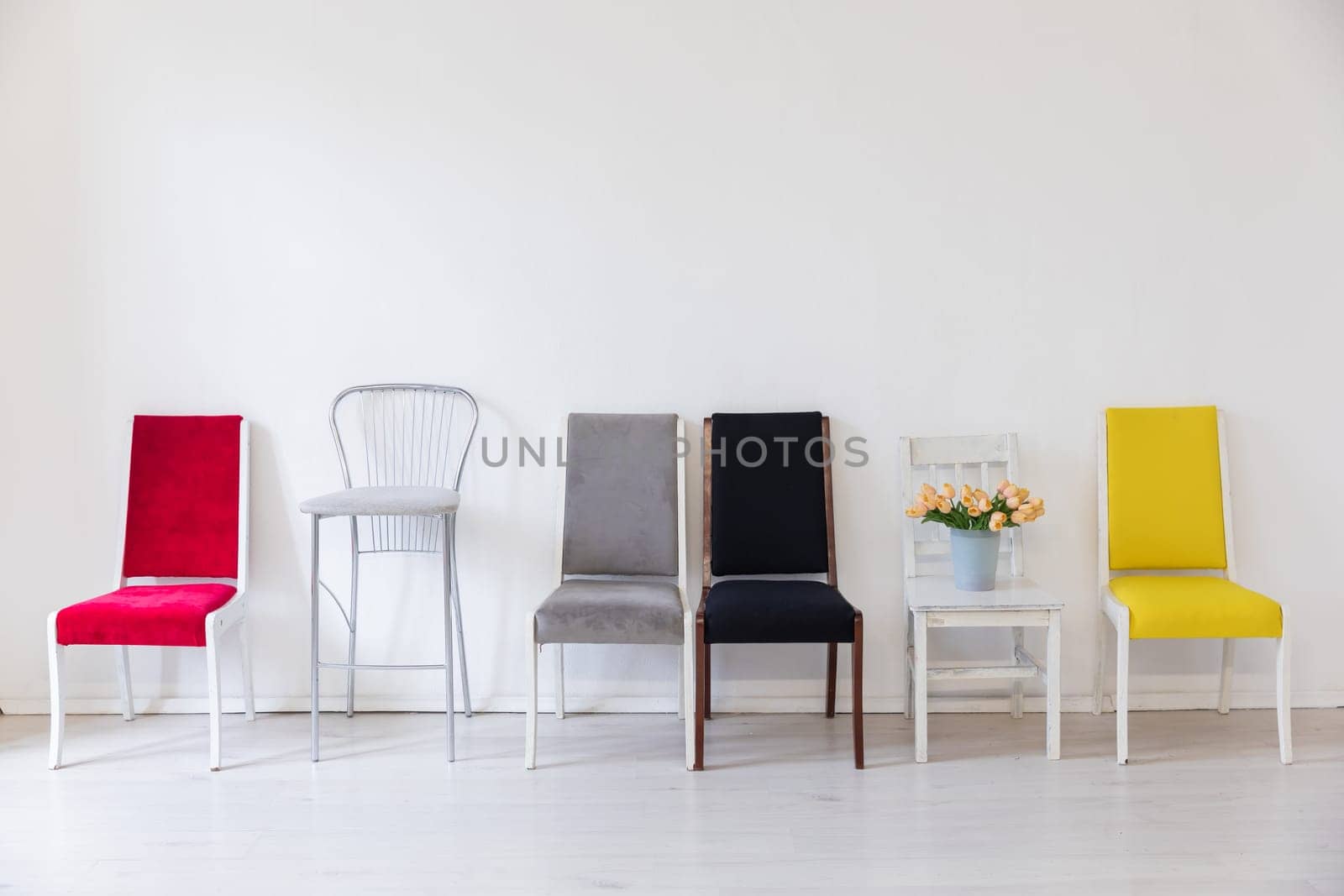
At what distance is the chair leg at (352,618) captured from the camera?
3.09 meters

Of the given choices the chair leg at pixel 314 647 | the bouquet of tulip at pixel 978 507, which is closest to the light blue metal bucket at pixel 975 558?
the bouquet of tulip at pixel 978 507

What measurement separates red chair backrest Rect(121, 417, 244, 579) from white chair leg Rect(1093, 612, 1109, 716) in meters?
2.85

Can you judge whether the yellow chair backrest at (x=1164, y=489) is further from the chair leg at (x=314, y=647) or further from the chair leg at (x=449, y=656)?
the chair leg at (x=314, y=647)

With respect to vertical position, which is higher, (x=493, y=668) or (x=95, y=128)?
Result: (x=95, y=128)

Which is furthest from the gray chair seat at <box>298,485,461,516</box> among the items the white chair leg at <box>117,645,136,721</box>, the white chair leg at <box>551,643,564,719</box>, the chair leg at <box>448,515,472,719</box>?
the white chair leg at <box>117,645,136,721</box>

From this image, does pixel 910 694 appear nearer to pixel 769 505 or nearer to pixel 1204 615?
pixel 769 505

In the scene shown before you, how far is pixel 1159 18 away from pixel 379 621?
3269 mm

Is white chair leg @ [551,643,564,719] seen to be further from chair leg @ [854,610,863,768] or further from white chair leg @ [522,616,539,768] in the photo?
chair leg @ [854,610,863,768]

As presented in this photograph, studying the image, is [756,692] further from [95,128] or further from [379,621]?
[95,128]

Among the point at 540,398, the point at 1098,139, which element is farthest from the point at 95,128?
the point at 1098,139

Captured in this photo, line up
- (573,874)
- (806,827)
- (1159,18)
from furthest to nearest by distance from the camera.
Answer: (1159,18), (806,827), (573,874)

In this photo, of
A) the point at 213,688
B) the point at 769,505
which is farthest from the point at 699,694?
the point at 213,688

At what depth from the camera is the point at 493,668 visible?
3191 mm

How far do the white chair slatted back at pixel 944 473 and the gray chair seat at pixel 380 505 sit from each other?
143 cm
